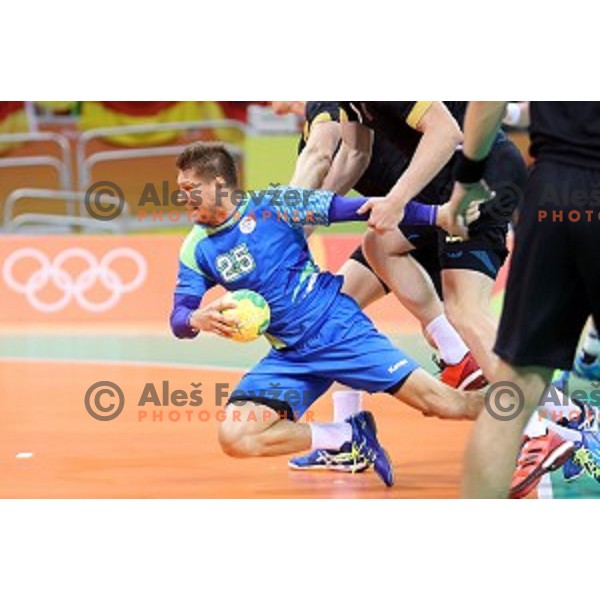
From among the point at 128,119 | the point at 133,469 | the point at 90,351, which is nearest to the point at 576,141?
the point at 133,469

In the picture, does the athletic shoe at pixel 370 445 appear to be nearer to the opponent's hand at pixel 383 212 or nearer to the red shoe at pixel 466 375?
the red shoe at pixel 466 375

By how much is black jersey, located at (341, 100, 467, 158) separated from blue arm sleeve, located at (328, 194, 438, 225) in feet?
1.46

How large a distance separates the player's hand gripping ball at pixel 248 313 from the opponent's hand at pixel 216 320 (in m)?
0.02

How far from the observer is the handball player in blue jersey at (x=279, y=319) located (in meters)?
6.91

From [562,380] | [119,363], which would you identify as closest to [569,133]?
[562,380]

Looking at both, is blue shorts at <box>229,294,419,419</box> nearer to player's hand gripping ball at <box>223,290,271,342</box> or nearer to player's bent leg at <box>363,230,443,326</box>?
player's hand gripping ball at <box>223,290,271,342</box>

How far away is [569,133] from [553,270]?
460 millimetres

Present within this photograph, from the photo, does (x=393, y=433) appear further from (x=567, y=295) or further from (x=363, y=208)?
(x=567, y=295)

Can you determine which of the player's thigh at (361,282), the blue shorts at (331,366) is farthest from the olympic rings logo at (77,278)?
the blue shorts at (331,366)

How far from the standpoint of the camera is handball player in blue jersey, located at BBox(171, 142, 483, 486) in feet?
22.7

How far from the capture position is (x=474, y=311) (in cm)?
729

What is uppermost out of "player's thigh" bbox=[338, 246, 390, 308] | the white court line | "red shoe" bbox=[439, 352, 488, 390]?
"player's thigh" bbox=[338, 246, 390, 308]

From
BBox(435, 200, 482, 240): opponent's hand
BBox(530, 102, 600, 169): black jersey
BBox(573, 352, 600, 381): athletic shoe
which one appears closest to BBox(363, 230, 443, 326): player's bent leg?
BBox(435, 200, 482, 240): opponent's hand
